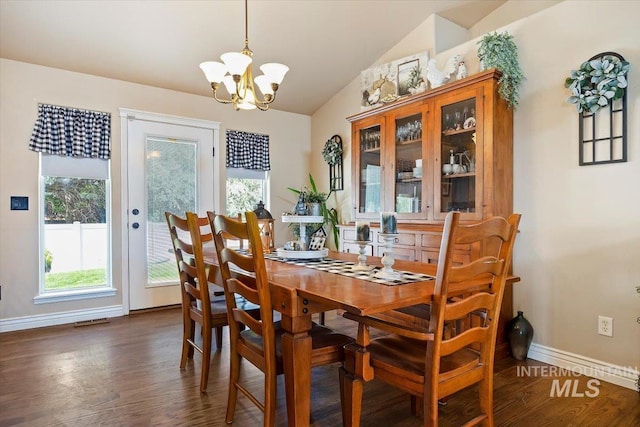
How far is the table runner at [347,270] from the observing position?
1662 millimetres

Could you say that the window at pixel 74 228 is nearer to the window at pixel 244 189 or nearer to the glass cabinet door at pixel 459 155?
the window at pixel 244 189

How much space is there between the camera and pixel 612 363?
2.32 m

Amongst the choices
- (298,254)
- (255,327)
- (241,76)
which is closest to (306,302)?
(255,327)

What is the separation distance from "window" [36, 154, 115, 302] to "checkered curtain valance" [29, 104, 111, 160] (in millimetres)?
92

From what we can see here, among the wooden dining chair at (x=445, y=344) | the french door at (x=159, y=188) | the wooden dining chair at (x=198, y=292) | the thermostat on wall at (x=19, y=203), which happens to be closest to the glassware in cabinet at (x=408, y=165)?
the wooden dining chair at (x=445, y=344)

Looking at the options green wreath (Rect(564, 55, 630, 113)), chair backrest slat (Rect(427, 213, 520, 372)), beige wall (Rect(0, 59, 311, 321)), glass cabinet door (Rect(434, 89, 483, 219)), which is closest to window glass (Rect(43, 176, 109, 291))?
beige wall (Rect(0, 59, 311, 321))

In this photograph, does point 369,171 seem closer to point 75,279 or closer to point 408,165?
point 408,165

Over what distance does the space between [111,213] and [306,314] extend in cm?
311

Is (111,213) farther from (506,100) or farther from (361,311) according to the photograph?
(506,100)

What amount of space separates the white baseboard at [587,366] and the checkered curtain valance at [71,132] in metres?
4.15

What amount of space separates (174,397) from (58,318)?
216 centimetres

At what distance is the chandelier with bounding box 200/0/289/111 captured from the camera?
221cm

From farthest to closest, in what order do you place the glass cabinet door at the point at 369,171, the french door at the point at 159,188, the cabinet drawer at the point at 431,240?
the french door at the point at 159,188
the glass cabinet door at the point at 369,171
the cabinet drawer at the point at 431,240

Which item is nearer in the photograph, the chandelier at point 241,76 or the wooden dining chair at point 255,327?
the wooden dining chair at point 255,327
